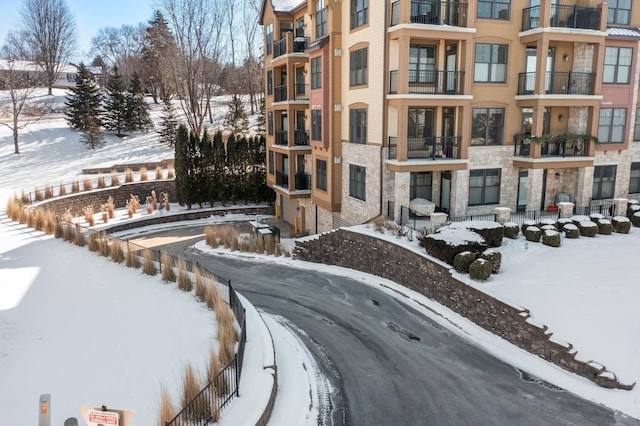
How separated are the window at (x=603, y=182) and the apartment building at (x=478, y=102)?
0.07 meters

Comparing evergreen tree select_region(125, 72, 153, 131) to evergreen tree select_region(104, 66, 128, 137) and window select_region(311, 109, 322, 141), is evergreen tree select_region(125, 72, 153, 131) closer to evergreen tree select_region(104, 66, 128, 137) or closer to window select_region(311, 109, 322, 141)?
evergreen tree select_region(104, 66, 128, 137)

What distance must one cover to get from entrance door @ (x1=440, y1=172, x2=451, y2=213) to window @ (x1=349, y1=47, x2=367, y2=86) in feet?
19.3

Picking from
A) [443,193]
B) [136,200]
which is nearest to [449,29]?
[443,193]

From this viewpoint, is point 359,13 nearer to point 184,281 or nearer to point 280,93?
point 280,93

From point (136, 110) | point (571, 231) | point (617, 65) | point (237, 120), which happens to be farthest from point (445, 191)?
point (136, 110)

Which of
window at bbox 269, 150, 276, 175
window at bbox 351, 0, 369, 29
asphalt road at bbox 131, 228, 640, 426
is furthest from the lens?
window at bbox 269, 150, 276, 175

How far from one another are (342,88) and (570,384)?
1824 cm

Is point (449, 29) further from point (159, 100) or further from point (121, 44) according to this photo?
point (121, 44)

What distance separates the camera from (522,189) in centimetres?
2478

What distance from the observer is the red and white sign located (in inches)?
231

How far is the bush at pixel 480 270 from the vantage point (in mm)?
15992

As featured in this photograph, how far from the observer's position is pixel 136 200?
3538 centimetres

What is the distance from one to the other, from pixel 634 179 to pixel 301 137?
61.1ft

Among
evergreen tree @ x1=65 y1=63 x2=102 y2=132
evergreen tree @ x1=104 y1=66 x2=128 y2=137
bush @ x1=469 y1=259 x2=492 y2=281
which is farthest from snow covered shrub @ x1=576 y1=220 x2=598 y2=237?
evergreen tree @ x1=104 y1=66 x2=128 y2=137
